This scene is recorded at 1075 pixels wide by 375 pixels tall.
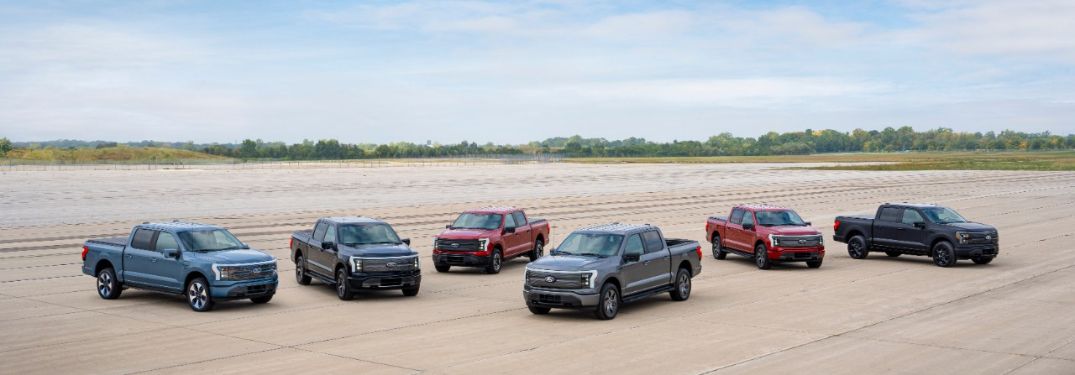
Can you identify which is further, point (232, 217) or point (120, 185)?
point (120, 185)

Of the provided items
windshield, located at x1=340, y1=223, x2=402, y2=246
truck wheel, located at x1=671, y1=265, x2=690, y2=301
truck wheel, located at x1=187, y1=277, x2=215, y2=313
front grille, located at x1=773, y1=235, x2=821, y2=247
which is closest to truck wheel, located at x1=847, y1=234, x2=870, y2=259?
front grille, located at x1=773, y1=235, x2=821, y2=247

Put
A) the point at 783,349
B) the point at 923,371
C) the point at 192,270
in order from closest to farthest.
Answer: the point at 923,371 → the point at 783,349 → the point at 192,270

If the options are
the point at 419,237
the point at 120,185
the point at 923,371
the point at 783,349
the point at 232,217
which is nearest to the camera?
the point at 923,371

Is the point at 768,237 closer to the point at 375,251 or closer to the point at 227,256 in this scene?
the point at 375,251

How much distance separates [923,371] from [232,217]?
137ft

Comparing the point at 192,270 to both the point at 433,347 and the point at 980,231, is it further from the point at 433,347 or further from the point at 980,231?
the point at 980,231

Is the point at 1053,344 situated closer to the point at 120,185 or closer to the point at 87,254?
the point at 87,254

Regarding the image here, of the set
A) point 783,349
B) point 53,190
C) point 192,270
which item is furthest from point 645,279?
point 53,190

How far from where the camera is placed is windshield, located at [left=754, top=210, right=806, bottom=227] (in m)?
30.2

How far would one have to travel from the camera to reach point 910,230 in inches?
1240

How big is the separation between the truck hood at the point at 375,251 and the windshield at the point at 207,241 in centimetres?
231

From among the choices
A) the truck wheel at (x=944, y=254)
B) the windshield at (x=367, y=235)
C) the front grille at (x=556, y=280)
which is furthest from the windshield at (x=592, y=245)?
the truck wheel at (x=944, y=254)

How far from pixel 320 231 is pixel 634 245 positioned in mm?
7977

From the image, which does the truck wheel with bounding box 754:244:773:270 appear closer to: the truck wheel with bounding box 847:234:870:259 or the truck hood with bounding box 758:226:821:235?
the truck hood with bounding box 758:226:821:235
